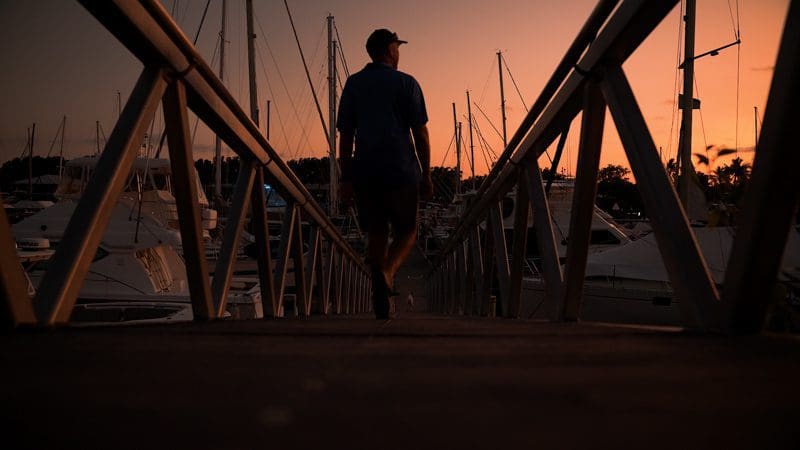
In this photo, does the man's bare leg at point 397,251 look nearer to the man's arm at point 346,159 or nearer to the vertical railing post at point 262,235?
the man's arm at point 346,159

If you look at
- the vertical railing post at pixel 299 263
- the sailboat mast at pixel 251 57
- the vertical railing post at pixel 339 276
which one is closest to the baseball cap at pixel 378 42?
the vertical railing post at pixel 299 263

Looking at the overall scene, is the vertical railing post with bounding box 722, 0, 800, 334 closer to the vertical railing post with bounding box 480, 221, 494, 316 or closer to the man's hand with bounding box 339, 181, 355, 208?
the man's hand with bounding box 339, 181, 355, 208

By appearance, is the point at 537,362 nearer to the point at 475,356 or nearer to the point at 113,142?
the point at 475,356

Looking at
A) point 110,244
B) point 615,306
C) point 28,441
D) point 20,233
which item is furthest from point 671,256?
point 20,233

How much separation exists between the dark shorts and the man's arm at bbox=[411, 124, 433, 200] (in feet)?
0.81

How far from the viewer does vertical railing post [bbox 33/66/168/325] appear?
1.87 metres

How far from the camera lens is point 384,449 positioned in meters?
0.93

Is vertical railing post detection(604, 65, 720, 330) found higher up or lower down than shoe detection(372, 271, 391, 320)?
higher up

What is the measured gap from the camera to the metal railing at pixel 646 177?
156cm

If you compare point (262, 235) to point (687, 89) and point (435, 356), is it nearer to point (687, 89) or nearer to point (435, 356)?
point (435, 356)

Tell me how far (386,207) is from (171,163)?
1895mm

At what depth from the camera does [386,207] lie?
14.1ft

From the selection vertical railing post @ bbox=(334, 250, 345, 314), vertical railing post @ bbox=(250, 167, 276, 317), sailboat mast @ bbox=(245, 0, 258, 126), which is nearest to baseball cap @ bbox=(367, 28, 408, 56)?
vertical railing post @ bbox=(250, 167, 276, 317)

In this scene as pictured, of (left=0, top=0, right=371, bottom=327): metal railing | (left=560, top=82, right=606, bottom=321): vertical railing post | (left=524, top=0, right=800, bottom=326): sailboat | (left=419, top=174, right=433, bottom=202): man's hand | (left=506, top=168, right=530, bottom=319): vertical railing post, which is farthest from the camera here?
(left=524, top=0, right=800, bottom=326): sailboat
